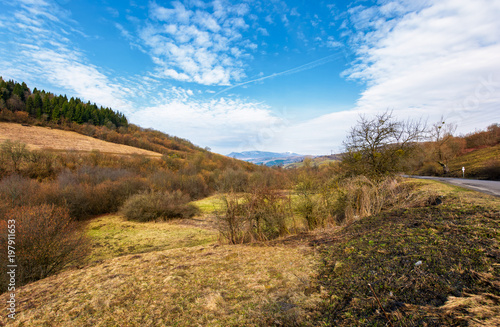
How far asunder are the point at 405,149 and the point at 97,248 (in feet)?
48.2

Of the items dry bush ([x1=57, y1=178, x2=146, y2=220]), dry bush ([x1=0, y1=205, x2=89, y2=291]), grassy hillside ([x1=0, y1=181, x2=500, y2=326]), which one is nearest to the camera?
grassy hillside ([x1=0, y1=181, x2=500, y2=326])

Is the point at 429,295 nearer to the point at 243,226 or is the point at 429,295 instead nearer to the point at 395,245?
the point at 395,245

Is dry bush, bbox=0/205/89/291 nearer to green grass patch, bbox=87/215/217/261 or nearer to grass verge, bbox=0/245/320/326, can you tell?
grass verge, bbox=0/245/320/326

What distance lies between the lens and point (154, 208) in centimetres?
1470

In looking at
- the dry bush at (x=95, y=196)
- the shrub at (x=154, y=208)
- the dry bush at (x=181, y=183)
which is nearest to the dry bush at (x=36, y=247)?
the shrub at (x=154, y=208)

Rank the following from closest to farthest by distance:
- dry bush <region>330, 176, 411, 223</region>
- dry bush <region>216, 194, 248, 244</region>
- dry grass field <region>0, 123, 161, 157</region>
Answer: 1. dry bush <region>216, 194, 248, 244</region>
2. dry bush <region>330, 176, 411, 223</region>
3. dry grass field <region>0, 123, 161, 157</region>

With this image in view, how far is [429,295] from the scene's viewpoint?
1.92 meters

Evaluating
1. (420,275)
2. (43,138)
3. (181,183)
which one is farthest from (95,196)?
(43,138)

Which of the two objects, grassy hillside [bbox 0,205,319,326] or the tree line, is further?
the tree line

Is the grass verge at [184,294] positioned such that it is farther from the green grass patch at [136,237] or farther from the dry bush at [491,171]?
the dry bush at [491,171]

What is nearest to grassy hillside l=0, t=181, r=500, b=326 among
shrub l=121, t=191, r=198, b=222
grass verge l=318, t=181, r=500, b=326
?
grass verge l=318, t=181, r=500, b=326

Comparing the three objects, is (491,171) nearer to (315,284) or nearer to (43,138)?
(315,284)

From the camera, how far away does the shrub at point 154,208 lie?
1426 centimetres

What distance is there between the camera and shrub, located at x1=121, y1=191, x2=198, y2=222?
14.3 meters
